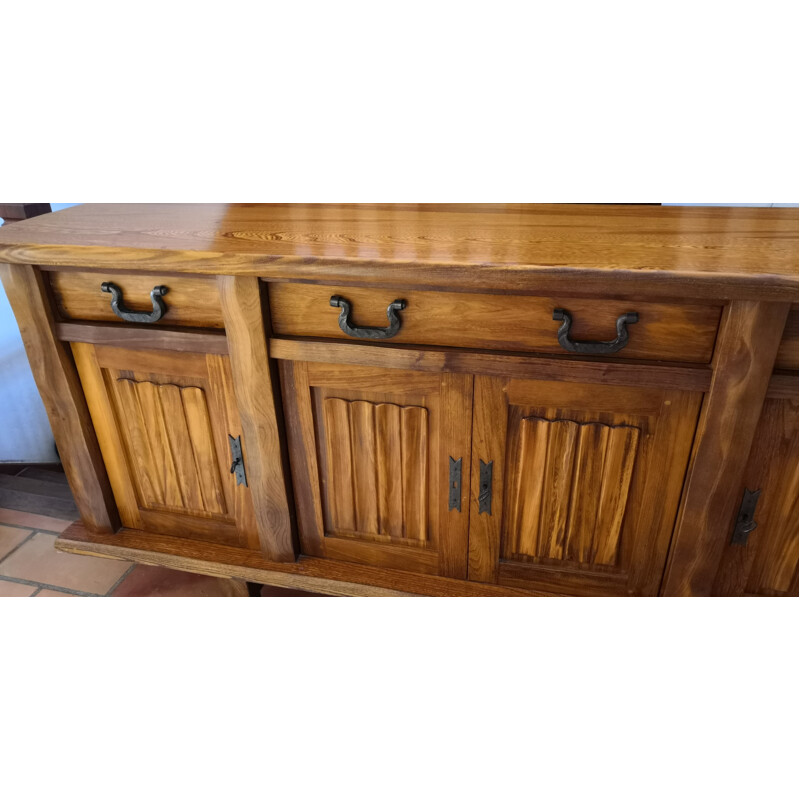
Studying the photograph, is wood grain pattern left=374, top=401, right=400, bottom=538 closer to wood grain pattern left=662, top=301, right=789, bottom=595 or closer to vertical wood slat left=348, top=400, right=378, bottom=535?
vertical wood slat left=348, top=400, right=378, bottom=535

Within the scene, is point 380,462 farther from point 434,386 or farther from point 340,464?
point 434,386

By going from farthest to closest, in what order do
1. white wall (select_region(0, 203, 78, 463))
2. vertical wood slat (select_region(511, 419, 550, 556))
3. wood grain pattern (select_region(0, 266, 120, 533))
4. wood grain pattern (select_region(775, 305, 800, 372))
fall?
1. white wall (select_region(0, 203, 78, 463))
2. wood grain pattern (select_region(0, 266, 120, 533))
3. vertical wood slat (select_region(511, 419, 550, 556))
4. wood grain pattern (select_region(775, 305, 800, 372))

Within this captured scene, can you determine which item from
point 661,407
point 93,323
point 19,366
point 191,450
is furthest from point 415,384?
point 19,366

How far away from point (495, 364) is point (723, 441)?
465mm

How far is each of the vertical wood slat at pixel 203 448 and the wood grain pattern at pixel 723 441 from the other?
1.09 m

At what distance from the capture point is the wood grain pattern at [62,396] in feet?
4.90

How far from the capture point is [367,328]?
1334 mm

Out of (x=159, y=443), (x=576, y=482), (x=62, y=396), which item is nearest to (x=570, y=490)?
(x=576, y=482)

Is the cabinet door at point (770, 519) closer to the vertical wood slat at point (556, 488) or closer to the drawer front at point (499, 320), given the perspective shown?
the drawer front at point (499, 320)

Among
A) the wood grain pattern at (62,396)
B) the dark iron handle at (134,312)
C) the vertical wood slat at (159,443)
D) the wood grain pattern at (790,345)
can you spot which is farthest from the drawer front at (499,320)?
the wood grain pattern at (62,396)

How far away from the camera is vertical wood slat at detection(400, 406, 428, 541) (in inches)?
56.1

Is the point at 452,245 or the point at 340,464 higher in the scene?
the point at 452,245

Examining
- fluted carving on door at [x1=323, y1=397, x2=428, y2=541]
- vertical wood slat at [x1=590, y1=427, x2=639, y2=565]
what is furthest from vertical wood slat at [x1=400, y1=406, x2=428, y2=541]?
vertical wood slat at [x1=590, y1=427, x2=639, y2=565]

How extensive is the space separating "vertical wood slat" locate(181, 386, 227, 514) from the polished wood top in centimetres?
33
